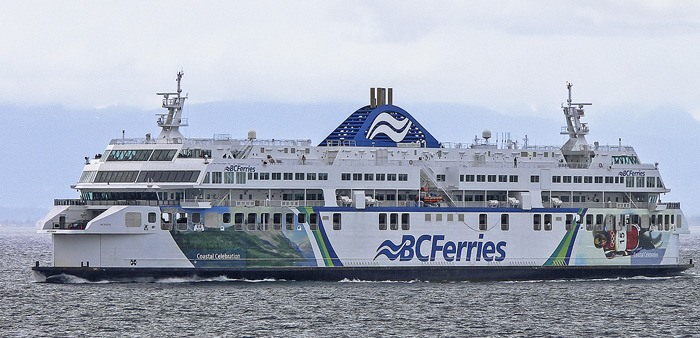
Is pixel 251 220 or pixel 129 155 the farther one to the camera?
pixel 129 155

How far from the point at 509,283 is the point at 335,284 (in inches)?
319

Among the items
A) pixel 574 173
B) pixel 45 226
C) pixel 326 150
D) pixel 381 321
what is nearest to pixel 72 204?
pixel 45 226

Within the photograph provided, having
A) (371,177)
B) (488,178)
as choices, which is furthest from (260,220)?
(488,178)

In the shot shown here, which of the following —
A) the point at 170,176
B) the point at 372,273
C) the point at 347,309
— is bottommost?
the point at 347,309

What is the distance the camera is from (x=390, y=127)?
66312 mm

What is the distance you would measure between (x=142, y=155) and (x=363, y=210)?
9.59 metres

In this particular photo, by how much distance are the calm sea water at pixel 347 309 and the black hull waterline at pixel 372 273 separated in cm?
43

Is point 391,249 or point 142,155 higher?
point 142,155

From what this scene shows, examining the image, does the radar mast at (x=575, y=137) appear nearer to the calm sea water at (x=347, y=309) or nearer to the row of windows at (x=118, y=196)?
the calm sea water at (x=347, y=309)

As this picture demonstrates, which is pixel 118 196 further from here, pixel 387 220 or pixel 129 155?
pixel 387 220

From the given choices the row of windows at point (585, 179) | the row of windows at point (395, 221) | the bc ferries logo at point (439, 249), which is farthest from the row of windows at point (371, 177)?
the bc ferries logo at point (439, 249)

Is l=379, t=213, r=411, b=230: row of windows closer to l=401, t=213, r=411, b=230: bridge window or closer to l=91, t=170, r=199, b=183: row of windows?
l=401, t=213, r=411, b=230: bridge window

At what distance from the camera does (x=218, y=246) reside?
59031 mm

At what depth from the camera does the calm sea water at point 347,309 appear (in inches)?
1871
